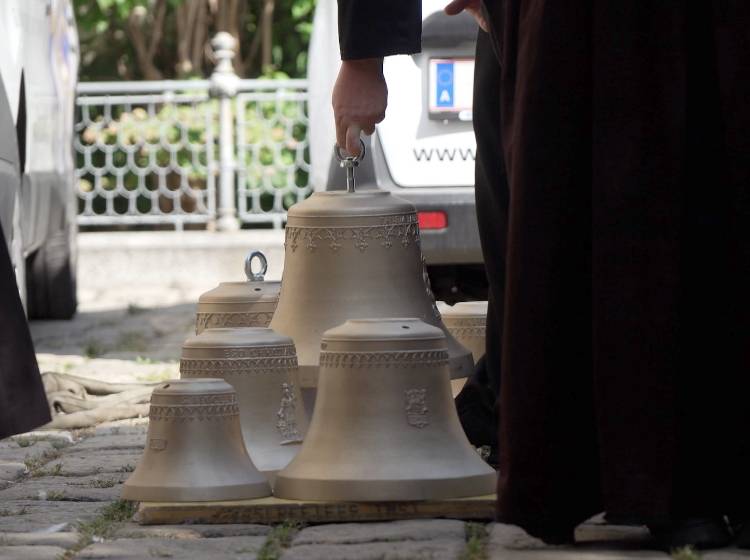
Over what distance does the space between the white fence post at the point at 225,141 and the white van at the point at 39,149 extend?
132 inches

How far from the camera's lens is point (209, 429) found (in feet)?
11.4

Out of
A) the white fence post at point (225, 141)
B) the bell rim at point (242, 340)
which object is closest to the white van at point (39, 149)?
the bell rim at point (242, 340)

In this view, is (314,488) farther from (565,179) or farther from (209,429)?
(565,179)

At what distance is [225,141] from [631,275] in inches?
416

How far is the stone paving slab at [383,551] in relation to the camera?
299cm

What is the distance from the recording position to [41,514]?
3.61 m

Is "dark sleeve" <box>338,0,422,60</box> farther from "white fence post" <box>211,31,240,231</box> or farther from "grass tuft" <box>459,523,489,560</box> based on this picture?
"white fence post" <box>211,31,240,231</box>

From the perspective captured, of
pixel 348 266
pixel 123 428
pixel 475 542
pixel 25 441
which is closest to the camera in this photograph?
pixel 475 542

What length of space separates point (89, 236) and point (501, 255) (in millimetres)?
9240

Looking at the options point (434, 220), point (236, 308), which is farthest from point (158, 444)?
point (434, 220)

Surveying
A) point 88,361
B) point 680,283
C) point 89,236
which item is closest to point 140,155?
point 89,236

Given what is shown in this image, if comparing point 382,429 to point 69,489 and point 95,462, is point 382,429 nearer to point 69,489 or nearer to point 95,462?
point 69,489

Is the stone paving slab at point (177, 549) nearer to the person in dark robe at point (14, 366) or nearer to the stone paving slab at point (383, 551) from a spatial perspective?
the stone paving slab at point (383, 551)

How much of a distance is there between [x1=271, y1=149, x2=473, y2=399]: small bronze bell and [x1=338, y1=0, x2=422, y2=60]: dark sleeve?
0.51 meters
